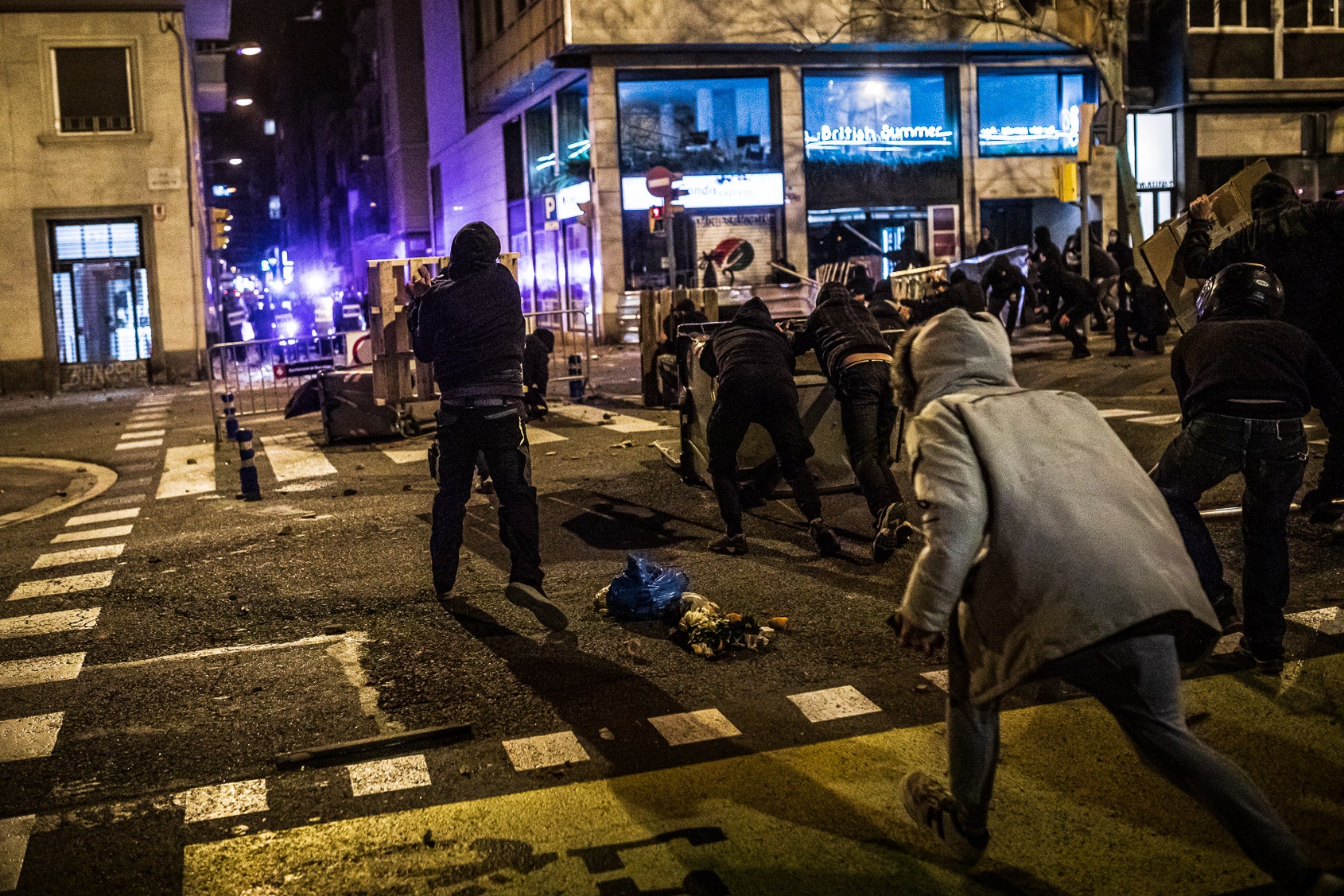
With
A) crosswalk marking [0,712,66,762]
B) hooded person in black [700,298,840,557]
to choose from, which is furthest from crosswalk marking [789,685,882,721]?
crosswalk marking [0,712,66,762]

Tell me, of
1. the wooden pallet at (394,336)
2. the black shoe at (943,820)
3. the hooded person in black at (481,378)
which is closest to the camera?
the black shoe at (943,820)

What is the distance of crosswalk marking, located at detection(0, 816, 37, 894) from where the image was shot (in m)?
4.17

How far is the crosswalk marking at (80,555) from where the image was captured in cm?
926

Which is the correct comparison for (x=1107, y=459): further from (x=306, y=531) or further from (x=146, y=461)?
(x=146, y=461)

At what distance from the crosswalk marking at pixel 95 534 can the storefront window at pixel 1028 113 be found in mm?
27205

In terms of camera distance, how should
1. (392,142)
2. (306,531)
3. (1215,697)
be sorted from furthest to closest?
(392,142)
(306,531)
(1215,697)

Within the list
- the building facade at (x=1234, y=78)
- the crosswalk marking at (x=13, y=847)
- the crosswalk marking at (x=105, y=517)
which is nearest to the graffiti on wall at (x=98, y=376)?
the crosswalk marking at (x=105, y=517)

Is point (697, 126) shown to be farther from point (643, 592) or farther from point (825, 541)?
point (643, 592)

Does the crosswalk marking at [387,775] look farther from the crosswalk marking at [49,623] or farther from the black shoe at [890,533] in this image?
the black shoe at [890,533]

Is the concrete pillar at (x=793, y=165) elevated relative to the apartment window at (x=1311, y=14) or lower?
lower

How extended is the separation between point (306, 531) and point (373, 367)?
4.99 meters

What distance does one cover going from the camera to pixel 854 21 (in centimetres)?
3077

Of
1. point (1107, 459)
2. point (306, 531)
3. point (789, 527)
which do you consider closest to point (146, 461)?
point (306, 531)

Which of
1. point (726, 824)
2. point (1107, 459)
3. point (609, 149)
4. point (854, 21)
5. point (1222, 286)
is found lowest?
point (726, 824)
